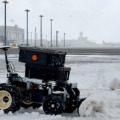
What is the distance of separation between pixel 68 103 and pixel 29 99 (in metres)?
0.87

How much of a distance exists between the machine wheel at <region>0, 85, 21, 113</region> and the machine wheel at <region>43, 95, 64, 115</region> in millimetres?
606

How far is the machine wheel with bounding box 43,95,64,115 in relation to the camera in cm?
623

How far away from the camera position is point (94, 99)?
253 inches

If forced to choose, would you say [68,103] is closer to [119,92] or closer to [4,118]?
[4,118]

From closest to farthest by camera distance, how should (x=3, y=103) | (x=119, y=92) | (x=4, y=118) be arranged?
(x=4, y=118), (x=3, y=103), (x=119, y=92)

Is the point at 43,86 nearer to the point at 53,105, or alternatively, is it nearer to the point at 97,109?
the point at 53,105

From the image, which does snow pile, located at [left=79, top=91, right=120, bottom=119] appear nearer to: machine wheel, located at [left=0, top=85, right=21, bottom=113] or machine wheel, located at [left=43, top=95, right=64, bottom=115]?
machine wheel, located at [left=43, top=95, right=64, bottom=115]

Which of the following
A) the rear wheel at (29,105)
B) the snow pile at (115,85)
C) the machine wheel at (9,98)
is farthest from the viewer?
the snow pile at (115,85)

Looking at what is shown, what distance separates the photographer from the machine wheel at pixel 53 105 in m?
6.23

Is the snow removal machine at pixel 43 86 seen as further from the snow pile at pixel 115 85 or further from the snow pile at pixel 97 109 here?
the snow pile at pixel 115 85

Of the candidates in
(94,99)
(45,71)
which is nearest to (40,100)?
(45,71)

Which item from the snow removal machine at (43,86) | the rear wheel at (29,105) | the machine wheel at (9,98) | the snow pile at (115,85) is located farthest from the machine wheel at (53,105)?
the snow pile at (115,85)

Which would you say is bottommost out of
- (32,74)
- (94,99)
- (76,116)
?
(76,116)

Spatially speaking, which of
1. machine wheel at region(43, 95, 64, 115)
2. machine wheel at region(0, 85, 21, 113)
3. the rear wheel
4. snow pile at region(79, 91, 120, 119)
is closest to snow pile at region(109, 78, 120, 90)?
snow pile at region(79, 91, 120, 119)
